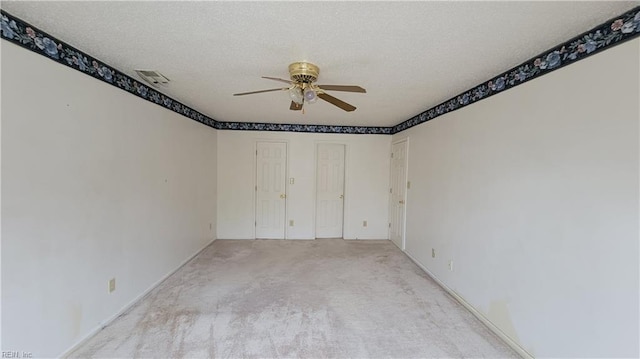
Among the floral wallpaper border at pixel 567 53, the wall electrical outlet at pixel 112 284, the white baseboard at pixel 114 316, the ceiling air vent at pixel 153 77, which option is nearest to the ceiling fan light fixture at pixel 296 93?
the ceiling air vent at pixel 153 77

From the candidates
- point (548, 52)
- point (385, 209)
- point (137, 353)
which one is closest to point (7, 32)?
point (137, 353)

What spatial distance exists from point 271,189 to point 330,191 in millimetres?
1172

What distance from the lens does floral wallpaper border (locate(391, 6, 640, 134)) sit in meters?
1.37

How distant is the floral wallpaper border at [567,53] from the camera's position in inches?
54.1

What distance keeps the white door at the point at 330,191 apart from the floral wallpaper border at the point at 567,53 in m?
2.82

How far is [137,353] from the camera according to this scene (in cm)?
193

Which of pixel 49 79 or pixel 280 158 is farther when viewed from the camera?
pixel 280 158

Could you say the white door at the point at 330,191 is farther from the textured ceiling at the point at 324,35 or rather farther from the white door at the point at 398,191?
the textured ceiling at the point at 324,35

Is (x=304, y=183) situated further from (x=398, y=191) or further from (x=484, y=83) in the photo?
(x=484, y=83)

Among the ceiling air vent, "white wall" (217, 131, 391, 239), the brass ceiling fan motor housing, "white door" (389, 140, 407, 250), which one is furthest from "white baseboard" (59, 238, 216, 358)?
"white door" (389, 140, 407, 250)

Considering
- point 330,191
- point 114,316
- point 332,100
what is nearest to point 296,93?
point 332,100

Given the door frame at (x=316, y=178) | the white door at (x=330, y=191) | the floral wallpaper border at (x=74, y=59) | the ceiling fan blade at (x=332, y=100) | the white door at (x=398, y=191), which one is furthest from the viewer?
the white door at (x=330, y=191)

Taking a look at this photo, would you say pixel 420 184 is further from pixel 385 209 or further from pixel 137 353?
pixel 137 353

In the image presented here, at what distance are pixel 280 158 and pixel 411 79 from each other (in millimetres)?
3201
